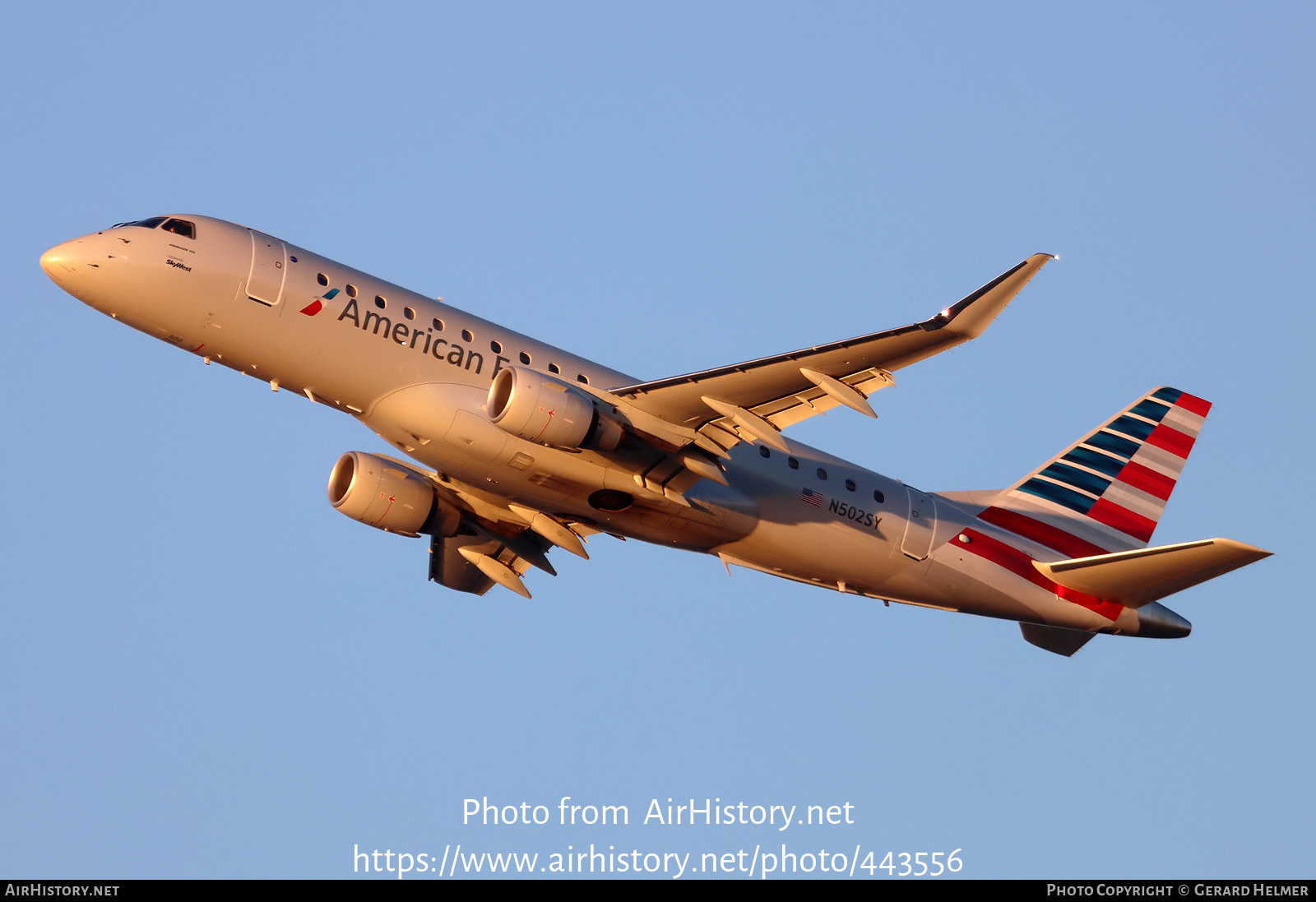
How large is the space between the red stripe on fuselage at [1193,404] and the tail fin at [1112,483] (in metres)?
0.02

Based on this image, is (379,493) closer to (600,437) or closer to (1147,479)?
(600,437)

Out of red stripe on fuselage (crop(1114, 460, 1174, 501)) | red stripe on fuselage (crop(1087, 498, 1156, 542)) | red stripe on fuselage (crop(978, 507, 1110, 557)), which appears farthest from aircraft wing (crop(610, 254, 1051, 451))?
red stripe on fuselage (crop(1114, 460, 1174, 501))

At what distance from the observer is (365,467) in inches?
1608

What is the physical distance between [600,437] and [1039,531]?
14434 millimetres

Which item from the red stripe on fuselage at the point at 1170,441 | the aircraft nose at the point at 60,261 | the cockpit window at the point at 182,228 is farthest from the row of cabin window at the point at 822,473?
the aircraft nose at the point at 60,261

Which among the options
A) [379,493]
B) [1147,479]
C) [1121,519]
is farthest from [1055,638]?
[379,493]

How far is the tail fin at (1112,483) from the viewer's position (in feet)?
145

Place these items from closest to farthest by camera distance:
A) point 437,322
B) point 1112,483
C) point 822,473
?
point 437,322, point 822,473, point 1112,483

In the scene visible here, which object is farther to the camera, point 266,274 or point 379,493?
point 379,493

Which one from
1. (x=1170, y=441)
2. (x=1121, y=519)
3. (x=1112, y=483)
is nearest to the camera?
(x=1121, y=519)

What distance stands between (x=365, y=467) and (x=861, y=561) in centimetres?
1295

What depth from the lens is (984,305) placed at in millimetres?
32031

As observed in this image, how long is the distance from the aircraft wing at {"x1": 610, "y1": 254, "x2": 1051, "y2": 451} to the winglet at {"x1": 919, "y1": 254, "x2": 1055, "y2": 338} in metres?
0.02

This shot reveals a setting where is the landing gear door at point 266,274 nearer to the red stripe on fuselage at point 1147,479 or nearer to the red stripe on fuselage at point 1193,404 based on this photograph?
the red stripe on fuselage at point 1147,479
